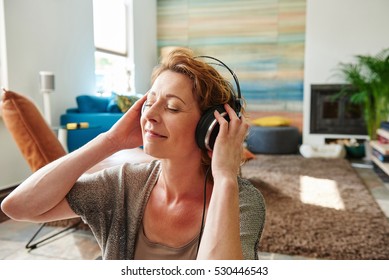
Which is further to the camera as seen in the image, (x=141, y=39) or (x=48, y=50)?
(x=141, y=39)

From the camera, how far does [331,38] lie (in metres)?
3.44

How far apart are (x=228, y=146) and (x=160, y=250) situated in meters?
0.21

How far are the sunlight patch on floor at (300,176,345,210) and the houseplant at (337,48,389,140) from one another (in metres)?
0.73

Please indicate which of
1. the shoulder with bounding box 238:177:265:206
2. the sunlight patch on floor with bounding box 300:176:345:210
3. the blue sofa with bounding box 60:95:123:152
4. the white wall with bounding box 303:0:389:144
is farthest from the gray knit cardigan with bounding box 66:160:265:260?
the white wall with bounding box 303:0:389:144

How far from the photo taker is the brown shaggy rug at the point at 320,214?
1.39m

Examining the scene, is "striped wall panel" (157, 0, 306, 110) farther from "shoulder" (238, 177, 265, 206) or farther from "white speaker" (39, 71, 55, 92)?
"shoulder" (238, 177, 265, 206)

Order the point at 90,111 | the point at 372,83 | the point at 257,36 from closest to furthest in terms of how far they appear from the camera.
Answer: the point at 90,111 < the point at 372,83 < the point at 257,36

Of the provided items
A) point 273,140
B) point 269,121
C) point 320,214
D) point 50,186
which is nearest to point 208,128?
point 50,186

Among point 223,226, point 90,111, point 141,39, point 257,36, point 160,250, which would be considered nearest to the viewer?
point 223,226

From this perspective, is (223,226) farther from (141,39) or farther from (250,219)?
(141,39)

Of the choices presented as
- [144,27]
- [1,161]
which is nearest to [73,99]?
[1,161]

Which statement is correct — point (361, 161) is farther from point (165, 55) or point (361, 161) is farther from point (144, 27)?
point (165, 55)

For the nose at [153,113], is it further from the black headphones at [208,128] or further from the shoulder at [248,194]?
the shoulder at [248,194]

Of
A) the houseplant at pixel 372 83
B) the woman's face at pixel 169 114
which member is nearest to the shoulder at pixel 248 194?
the woman's face at pixel 169 114
